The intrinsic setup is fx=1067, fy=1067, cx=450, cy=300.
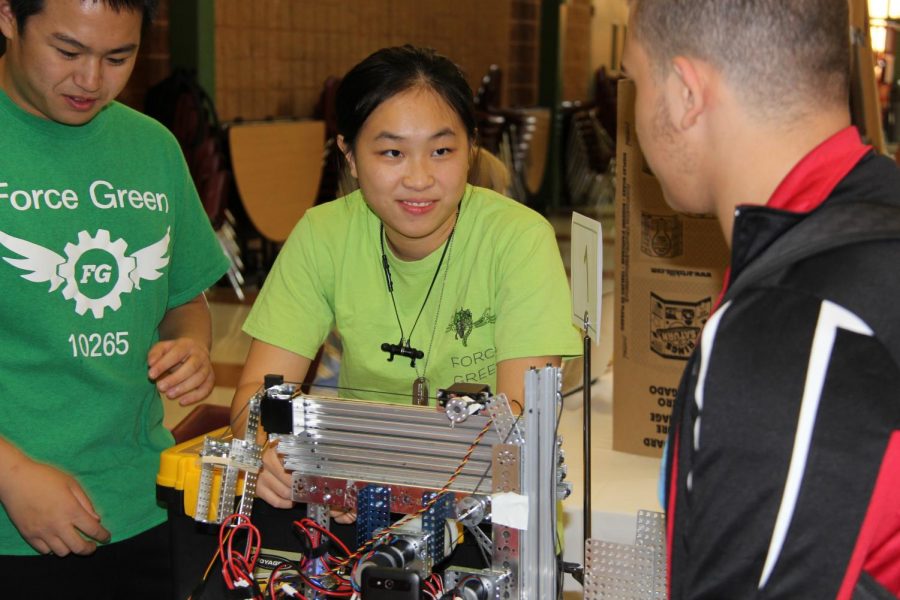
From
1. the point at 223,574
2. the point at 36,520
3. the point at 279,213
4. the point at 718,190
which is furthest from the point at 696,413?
the point at 279,213

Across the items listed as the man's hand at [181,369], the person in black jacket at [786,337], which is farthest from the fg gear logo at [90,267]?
the person in black jacket at [786,337]

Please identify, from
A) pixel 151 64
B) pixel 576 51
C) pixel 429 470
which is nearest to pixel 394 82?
pixel 429 470

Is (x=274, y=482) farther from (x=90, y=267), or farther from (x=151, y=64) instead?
(x=151, y=64)

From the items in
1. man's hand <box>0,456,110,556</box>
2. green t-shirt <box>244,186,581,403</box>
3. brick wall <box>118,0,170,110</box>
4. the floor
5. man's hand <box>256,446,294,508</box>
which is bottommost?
the floor

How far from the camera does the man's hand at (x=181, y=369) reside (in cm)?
169

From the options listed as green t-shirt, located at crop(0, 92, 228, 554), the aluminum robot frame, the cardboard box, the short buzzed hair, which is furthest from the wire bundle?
the cardboard box

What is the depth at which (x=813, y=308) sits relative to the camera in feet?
2.67

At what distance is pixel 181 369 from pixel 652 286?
1307 mm

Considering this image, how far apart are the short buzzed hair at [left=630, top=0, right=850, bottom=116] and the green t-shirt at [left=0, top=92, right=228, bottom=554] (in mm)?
1030

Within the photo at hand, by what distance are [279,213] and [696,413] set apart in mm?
5787

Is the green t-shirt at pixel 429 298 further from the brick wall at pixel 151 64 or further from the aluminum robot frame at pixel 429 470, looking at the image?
the brick wall at pixel 151 64

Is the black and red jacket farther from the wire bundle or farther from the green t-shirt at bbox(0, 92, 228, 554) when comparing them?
the green t-shirt at bbox(0, 92, 228, 554)

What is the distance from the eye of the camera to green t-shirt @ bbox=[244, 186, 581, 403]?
5.37ft

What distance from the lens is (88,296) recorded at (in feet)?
5.34
